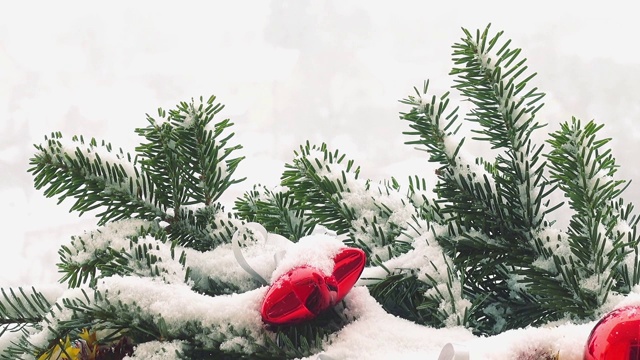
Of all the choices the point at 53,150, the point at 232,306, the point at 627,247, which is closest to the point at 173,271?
the point at 232,306

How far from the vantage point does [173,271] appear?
1.39 ft

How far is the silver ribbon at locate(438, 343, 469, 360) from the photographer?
0.89 feet

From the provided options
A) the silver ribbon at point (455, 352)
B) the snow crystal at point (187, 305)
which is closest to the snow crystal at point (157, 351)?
the snow crystal at point (187, 305)

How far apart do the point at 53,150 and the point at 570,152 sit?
0.38 metres

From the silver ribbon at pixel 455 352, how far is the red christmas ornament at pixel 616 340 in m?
0.05

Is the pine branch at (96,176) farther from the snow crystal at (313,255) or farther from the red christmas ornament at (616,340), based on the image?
the red christmas ornament at (616,340)

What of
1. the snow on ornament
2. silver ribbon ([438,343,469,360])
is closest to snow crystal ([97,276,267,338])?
the snow on ornament

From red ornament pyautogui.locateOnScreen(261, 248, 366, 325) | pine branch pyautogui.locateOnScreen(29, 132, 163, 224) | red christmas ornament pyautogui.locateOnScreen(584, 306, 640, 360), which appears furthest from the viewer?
pine branch pyautogui.locateOnScreen(29, 132, 163, 224)

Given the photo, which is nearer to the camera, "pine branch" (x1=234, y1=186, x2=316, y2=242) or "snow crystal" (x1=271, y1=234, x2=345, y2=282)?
"snow crystal" (x1=271, y1=234, x2=345, y2=282)

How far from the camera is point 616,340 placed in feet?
0.86

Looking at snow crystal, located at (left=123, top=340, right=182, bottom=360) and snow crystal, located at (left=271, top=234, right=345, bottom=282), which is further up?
snow crystal, located at (left=271, top=234, right=345, bottom=282)

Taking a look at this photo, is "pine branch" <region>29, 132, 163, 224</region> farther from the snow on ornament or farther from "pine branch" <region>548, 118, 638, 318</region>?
"pine branch" <region>548, 118, 638, 318</region>

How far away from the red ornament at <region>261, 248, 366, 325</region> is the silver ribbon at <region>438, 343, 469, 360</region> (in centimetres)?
11

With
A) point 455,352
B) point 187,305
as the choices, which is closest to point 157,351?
point 187,305
